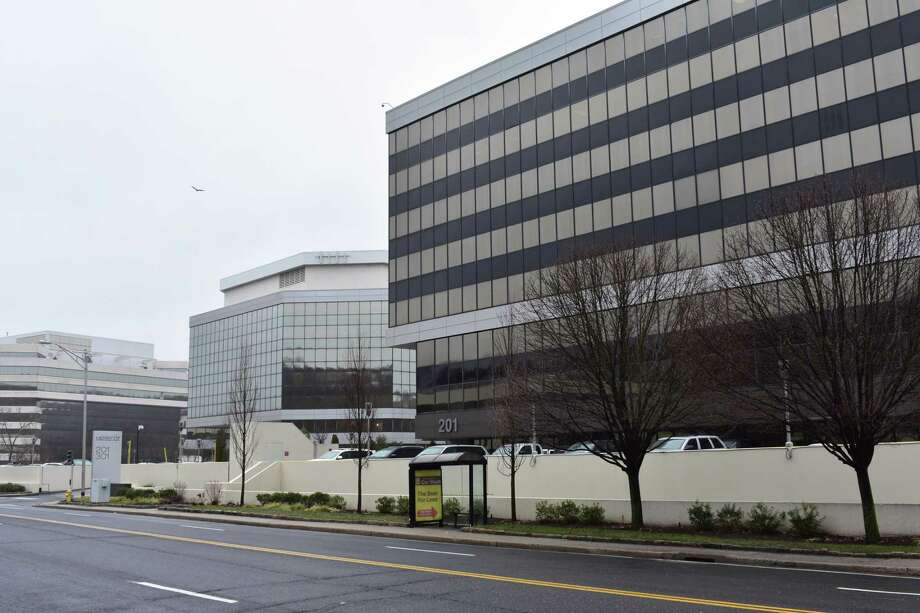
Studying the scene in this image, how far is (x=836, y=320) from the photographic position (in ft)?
64.2

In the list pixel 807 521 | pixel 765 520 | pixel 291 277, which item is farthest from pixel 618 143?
pixel 291 277

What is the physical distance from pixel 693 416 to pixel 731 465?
189cm

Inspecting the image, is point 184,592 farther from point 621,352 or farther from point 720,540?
point 621,352

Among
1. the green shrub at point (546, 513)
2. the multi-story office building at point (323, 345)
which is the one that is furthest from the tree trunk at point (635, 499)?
the multi-story office building at point (323, 345)

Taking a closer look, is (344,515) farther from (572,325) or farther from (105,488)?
(105,488)

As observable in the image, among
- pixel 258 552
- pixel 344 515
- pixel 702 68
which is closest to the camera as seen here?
pixel 258 552

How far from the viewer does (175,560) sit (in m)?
16.7

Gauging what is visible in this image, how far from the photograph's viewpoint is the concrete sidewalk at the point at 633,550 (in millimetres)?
15904

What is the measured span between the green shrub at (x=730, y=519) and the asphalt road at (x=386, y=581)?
5599mm

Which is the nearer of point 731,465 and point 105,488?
point 731,465

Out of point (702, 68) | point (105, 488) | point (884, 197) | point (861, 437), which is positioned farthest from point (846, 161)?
point (105, 488)

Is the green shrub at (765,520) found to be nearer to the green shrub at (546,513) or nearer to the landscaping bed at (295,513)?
the green shrub at (546,513)

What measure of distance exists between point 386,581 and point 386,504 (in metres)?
19.0

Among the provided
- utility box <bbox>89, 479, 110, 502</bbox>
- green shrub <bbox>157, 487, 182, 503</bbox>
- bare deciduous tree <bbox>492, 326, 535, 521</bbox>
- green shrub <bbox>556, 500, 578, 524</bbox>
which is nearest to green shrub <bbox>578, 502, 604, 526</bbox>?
green shrub <bbox>556, 500, 578, 524</bbox>
